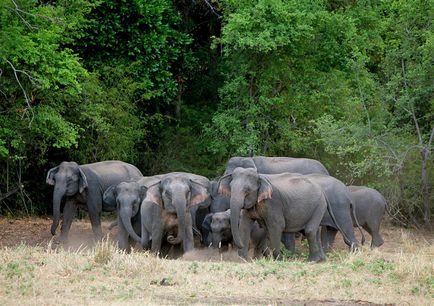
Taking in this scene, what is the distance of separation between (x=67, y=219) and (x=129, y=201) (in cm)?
308

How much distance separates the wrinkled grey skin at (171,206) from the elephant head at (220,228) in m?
0.42

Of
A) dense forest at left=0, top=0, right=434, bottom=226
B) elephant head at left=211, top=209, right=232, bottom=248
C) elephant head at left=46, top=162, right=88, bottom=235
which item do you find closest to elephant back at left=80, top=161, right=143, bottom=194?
elephant head at left=46, top=162, right=88, bottom=235

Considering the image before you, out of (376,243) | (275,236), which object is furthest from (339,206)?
(275,236)

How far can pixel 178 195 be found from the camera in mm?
18516

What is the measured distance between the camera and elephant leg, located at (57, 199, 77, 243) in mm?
22248

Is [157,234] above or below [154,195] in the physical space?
below

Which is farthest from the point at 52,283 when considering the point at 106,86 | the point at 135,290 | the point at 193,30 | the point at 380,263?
the point at 193,30

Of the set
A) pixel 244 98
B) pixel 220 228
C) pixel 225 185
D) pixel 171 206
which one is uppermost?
pixel 244 98

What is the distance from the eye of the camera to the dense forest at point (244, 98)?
24.7 meters

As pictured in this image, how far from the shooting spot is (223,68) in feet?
92.8

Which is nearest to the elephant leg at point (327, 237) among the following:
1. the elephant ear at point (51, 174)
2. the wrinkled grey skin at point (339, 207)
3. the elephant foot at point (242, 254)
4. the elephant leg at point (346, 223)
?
the wrinkled grey skin at point (339, 207)

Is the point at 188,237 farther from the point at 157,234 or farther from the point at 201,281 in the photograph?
the point at 201,281

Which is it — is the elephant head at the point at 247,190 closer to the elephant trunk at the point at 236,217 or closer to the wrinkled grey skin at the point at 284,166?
the elephant trunk at the point at 236,217

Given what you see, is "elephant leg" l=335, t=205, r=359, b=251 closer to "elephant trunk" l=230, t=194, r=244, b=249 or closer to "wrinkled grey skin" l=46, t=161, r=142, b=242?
"elephant trunk" l=230, t=194, r=244, b=249
